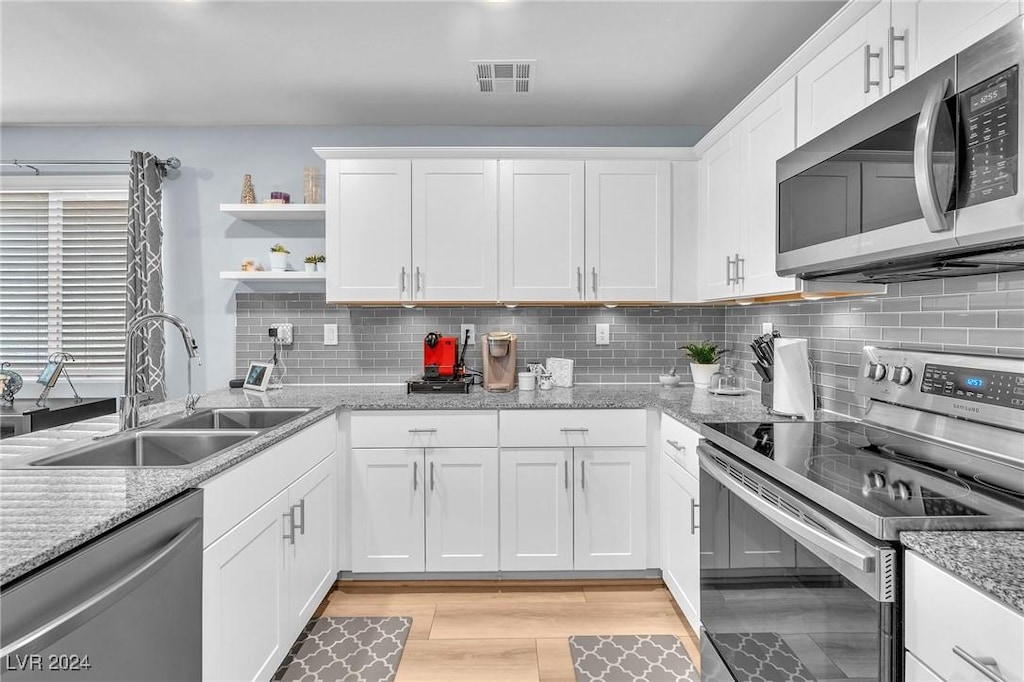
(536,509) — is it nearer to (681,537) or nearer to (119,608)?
(681,537)

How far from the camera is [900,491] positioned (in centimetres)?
114

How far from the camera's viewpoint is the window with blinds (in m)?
3.28

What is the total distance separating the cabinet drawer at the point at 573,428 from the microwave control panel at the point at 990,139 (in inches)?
65.8

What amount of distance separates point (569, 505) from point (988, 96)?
6.84 feet

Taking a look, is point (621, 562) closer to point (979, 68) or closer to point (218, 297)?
point (979, 68)

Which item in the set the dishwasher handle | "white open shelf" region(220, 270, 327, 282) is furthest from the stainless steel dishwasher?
"white open shelf" region(220, 270, 327, 282)

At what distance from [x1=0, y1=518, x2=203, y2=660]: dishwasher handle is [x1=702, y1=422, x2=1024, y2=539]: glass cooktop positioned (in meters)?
1.40

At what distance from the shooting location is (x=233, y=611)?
152cm

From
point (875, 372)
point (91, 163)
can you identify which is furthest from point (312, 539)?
point (91, 163)

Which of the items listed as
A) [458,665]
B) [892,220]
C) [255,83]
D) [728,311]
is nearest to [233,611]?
[458,665]

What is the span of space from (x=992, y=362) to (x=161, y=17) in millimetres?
3009

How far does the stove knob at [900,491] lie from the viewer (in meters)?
1.10

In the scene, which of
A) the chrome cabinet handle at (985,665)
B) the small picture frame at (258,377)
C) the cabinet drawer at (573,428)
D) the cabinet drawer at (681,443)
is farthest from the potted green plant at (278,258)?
the chrome cabinet handle at (985,665)

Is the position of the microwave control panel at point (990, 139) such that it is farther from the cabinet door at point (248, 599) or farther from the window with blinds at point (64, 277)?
the window with blinds at point (64, 277)
